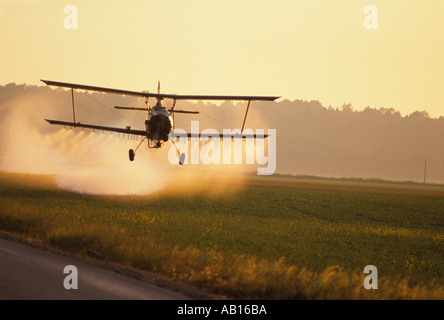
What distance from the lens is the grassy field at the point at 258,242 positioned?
1242 centimetres

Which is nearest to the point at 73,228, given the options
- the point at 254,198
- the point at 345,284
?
the point at 345,284

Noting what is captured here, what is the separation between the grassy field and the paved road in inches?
58.8

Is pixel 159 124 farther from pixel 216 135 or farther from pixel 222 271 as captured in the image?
pixel 222 271

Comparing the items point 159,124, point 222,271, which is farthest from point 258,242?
point 159,124

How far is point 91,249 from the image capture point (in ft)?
50.8

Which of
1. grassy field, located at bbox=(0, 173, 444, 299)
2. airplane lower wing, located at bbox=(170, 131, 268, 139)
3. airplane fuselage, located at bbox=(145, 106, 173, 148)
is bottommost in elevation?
grassy field, located at bbox=(0, 173, 444, 299)

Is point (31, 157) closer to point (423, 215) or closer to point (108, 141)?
point (108, 141)

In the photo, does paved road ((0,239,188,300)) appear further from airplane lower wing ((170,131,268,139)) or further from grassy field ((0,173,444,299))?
airplane lower wing ((170,131,268,139))

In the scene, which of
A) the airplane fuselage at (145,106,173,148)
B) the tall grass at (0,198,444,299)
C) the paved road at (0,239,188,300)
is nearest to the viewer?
the paved road at (0,239,188,300)

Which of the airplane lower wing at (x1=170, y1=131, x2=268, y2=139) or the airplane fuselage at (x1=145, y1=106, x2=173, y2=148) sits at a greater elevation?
the airplane fuselage at (x1=145, y1=106, x2=173, y2=148)

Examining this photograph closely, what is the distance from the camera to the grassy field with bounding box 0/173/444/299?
40.8 feet

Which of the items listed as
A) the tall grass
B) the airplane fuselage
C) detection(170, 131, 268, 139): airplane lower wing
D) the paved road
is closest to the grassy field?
the tall grass

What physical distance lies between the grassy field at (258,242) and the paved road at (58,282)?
1492 millimetres
